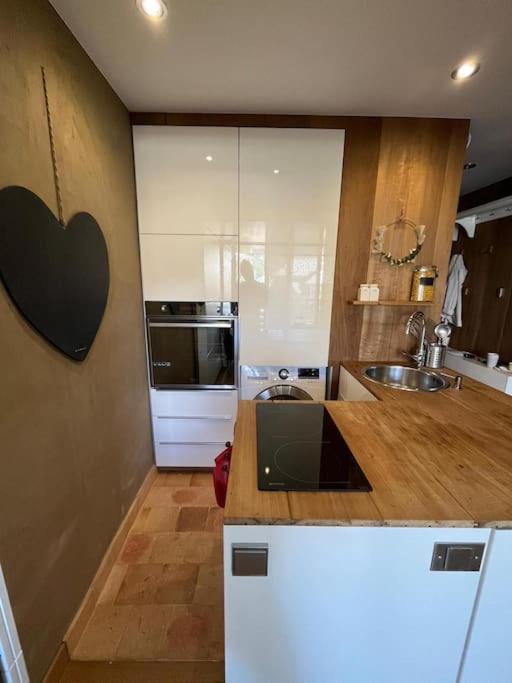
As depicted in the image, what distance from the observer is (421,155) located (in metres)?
1.90

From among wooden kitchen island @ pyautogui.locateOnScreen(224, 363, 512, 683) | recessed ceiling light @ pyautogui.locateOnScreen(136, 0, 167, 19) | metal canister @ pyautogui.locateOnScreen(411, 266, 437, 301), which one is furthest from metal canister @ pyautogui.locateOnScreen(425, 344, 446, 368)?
recessed ceiling light @ pyautogui.locateOnScreen(136, 0, 167, 19)

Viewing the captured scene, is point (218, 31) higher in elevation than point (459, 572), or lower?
higher

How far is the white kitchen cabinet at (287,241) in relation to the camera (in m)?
1.86

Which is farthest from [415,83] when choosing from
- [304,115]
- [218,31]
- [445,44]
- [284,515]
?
[284,515]

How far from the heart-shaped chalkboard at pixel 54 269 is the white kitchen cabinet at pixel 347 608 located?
3.19ft

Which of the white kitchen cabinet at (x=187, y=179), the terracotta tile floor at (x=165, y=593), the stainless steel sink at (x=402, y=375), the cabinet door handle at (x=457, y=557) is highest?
the white kitchen cabinet at (x=187, y=179)

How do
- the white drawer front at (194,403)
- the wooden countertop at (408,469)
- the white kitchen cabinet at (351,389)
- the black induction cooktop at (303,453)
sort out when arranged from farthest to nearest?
1. the white drawer front at (194,403)
2. the white kitchen cabinet at (351,389)
3. the black induction cooktop at (303,453)
4. the wooden countertop at (408,469)

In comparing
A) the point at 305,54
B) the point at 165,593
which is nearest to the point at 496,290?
the point at 305,54

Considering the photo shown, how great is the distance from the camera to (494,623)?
79 centimetres

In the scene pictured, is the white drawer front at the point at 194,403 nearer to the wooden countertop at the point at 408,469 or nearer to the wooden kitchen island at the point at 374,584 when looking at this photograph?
the wooden countertop at the point at 408,469

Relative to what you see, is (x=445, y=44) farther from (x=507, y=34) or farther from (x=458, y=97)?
(x=458, y=97)

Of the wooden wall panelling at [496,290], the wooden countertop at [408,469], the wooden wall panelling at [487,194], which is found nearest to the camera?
the wooden countertop at [408,469]

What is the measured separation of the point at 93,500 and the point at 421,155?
2792 mm

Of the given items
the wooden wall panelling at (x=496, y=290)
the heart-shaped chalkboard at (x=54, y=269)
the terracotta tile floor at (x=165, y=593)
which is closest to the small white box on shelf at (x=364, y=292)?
the heart-shaped chalkboard at (x=54, y=269)
